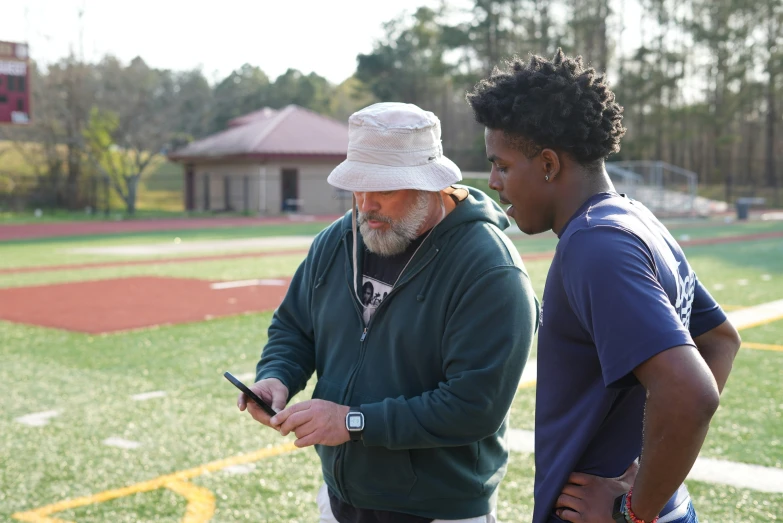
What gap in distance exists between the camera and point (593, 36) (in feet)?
191

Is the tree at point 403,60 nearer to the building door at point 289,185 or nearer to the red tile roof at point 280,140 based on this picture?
the red tile roof at point 280,140

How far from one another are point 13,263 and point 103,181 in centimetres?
2751

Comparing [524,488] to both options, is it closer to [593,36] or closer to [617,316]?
[617,316]

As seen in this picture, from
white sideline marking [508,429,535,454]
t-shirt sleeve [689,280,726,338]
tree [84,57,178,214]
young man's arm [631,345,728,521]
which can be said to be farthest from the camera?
tree [84,57,178,214]

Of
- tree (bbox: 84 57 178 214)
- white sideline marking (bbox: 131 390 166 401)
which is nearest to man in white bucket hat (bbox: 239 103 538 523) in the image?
white sideline marking (bbox: 131 390 166 401)

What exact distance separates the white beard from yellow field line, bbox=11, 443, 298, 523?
224cm

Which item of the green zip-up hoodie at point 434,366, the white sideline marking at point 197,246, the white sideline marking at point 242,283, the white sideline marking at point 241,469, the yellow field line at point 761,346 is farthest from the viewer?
the white sideline marking at point 197,246

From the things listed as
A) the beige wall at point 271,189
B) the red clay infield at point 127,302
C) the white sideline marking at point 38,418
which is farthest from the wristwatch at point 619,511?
the beige wall at point 271,189

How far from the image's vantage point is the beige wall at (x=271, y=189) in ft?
144

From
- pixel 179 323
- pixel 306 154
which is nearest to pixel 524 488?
pixel 179 323

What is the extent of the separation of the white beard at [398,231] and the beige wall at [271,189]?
40.5 m

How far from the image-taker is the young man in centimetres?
185

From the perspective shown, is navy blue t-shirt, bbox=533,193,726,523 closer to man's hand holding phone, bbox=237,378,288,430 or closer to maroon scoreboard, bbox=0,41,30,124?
man's hand holding phone, bbox=237,378,288,430

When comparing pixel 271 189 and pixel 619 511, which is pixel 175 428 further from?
pixel 271 189
